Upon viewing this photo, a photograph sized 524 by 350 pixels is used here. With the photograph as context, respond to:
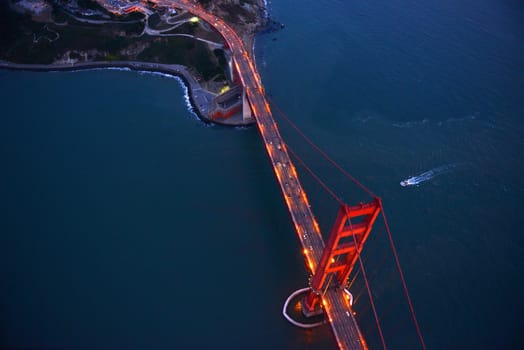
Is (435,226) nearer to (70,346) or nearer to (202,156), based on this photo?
(202,156)

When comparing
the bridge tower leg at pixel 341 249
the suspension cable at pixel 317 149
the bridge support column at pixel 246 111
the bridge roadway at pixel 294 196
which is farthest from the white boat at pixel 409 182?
the bridge support column at pixel 246 111

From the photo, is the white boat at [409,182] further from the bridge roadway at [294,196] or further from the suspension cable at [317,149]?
the bridge roadway at [294,196]

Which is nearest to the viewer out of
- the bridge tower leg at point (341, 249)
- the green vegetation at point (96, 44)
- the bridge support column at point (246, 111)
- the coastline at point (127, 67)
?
the bridge tower leg at point (341, 249)

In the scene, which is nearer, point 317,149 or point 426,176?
point 426,176

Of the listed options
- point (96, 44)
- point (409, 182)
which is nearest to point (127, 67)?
point (96, 44)

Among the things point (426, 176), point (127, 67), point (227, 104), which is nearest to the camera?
point (426, 176)

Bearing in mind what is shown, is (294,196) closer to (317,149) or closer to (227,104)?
(317,149)

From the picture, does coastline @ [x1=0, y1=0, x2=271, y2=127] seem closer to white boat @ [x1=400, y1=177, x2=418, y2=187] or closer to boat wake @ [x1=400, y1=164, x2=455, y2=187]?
white boat @ [x1=400, y1=177, x2=418, y2=187]
